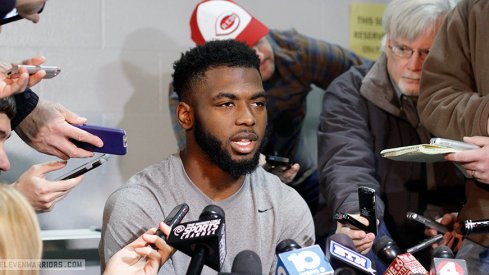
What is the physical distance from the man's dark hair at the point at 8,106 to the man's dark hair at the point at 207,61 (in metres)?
0.51

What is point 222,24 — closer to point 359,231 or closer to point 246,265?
point 359,231

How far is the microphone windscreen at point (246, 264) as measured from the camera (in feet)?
5.26

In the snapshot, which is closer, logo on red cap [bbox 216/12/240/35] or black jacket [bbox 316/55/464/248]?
black jacket [bbox 316/55/464/248]

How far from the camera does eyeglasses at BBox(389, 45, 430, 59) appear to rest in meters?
2.86

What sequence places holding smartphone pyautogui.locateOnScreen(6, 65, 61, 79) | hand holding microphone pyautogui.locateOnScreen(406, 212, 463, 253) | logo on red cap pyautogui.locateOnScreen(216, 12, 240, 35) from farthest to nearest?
1. logo on red cap pyautogui.locateOnScreen(216, 12, 240, 35)
2. hand holding microphone pyautogui.locateOnScreen(406, 212, 463, 253)
3. holding smartphone pyautogui.locateOnScreen(6, 65, 61, 79)

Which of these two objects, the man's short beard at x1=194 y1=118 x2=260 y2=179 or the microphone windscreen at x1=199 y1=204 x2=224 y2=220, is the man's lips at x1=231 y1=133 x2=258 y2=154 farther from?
the microphone windscreen at x1=199 y1=204 x2=224 y2=220

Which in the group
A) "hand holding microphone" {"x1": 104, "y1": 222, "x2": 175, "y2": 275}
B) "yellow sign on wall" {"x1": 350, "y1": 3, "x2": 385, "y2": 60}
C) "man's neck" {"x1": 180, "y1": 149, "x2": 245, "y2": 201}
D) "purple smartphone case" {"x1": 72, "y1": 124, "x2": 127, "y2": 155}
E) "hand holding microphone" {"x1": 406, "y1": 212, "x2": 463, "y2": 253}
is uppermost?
"purple smartphone case" {"x1": 72, "y1": 124, "x2": 127, "y2": 155}

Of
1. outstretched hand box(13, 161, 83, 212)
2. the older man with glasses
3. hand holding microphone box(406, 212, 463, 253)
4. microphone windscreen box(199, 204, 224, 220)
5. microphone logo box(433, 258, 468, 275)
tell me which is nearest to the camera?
microphone windscreen box(199, 204, 224, 220)

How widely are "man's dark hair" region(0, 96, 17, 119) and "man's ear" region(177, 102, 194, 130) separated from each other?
0.48 m

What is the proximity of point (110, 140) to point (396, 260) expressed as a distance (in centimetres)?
80

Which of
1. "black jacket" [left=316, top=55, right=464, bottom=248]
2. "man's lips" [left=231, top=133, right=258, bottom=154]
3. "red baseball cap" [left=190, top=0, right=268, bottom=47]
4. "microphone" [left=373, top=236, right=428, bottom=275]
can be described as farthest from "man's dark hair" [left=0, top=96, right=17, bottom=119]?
"red baseball cap" [left=190, top=0, right=268, bottom=47]

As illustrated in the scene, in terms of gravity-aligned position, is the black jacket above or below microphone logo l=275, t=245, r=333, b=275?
below

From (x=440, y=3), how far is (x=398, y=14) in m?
0.16

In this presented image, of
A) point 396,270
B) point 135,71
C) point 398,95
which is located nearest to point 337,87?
point 398,95
